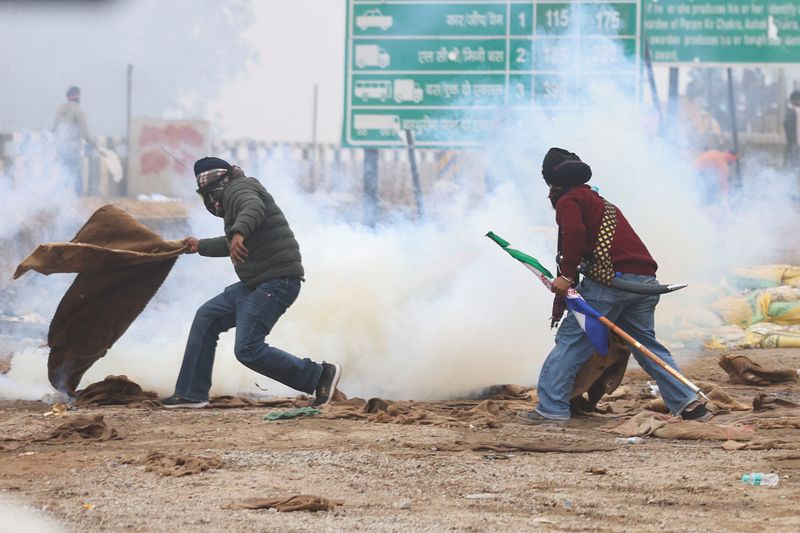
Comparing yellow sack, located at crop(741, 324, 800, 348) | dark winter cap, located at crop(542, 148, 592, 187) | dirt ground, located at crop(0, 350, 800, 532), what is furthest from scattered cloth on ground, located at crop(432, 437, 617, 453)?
yellow sack, located at crop(741, 324, 800, 348)

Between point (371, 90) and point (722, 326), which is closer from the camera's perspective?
point (722, 326)

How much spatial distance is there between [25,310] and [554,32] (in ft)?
27.2

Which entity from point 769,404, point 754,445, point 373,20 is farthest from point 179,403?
point 373,20

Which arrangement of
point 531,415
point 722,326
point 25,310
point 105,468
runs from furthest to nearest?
1. point 722,326
2. point 25,310
3. point 531,415
4. point 105,468

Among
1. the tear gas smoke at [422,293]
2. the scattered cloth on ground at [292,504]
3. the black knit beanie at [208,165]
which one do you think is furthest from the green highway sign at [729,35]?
the scattered cloth on ground at [292,504]

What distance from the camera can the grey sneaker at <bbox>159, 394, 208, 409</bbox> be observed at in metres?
8.16

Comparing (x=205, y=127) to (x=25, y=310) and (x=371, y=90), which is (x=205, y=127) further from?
(x=25, y=310)

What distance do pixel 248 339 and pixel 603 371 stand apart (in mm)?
2163

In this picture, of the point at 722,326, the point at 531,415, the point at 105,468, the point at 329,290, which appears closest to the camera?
the point at 105,468

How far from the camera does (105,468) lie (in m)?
5.99

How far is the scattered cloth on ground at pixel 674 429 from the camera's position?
23.0 ft

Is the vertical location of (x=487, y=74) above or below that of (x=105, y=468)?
above

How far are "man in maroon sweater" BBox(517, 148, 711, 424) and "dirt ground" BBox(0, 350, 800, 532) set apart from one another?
0.25m

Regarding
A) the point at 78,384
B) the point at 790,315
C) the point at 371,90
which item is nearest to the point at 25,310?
the point at 78,384
